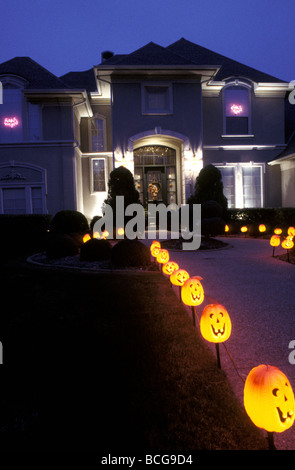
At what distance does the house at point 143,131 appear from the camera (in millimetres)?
16219

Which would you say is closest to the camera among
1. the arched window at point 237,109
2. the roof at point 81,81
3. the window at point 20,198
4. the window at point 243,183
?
the window at point 20,198

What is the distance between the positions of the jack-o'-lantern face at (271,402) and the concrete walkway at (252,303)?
33cm

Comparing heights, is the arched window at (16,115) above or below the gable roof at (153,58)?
below

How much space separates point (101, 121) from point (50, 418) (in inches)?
712

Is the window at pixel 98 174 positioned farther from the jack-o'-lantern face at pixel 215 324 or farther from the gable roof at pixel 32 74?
the jack-o'-lantern face at pixel 215 324

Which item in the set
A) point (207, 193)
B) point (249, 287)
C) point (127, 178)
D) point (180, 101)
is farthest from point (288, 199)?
point (249, 287)

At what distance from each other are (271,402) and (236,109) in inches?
740

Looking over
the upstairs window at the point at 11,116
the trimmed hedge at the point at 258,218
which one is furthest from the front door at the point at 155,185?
the upstairs window at the point at 11,116

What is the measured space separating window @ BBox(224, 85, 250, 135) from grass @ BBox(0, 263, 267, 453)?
15807 mm

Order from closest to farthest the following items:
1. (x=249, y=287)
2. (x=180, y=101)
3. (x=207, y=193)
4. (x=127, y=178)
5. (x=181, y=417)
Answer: (x=181, y=417) → (x=249, y=287) → (x=127, y=178) → (x=207, y=193) → (x=180, y=101)

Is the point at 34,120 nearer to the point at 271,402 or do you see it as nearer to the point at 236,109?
the point at 236,109

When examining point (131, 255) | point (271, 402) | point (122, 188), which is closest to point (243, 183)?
point (122, 188)
